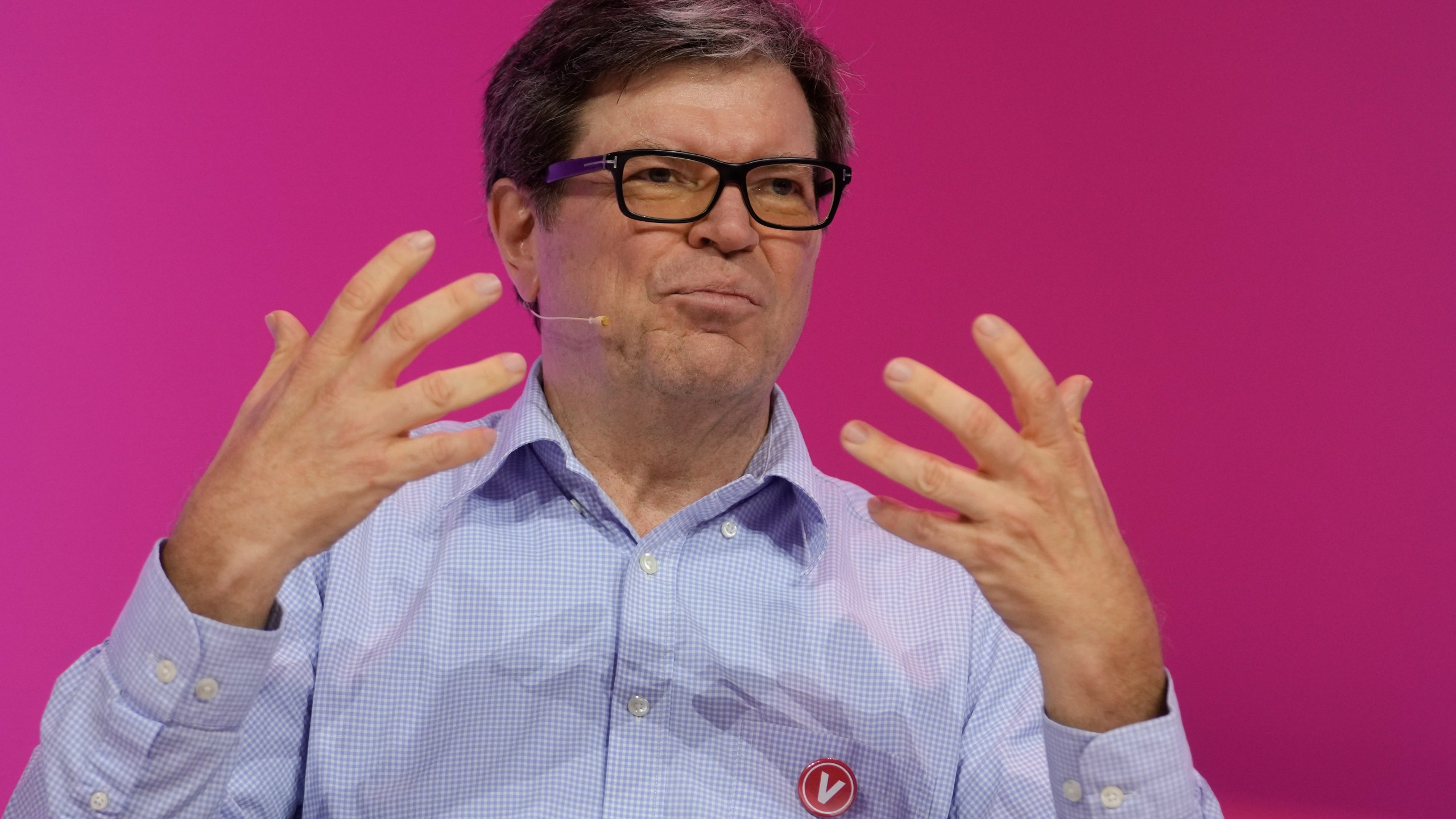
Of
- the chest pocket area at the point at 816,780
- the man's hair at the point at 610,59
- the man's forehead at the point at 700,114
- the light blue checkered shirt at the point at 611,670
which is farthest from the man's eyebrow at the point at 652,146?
the chest pocket area at the point at 816,780

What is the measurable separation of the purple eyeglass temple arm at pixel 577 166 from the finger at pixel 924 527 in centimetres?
70

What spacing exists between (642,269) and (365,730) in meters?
0.68

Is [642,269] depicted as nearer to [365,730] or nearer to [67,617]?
[365,730]

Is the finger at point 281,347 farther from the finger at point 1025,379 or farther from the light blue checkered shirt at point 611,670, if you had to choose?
the finger at point 1025,379

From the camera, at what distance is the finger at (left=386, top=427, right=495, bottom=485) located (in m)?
1.15

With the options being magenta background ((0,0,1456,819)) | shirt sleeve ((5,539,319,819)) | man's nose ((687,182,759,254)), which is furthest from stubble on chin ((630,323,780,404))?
magenta background ((0,0,1456,819))

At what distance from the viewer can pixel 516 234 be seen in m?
1.92

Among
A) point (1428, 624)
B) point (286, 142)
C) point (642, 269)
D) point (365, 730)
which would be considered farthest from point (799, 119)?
point (1428, 624)

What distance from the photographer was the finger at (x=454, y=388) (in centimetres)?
114

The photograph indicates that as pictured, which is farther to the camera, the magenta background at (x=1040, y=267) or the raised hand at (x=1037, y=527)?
the magenta background at (x=1040, y=267)

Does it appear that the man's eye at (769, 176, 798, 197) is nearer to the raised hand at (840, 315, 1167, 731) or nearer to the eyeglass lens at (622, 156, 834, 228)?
the eyeglass lens at (622, 156, 834, 228)

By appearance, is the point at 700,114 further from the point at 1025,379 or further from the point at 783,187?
the point at 1025,379

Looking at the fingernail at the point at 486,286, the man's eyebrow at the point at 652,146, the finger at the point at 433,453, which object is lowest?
the finger at the point at 433,453

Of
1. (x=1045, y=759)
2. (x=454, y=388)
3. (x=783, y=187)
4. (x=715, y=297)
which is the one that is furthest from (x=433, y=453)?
(x=1045, y=759)
